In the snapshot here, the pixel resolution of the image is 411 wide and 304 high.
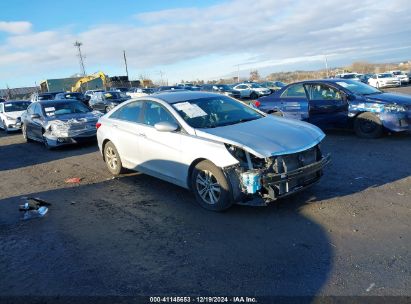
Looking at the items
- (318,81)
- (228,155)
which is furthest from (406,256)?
(318,81)

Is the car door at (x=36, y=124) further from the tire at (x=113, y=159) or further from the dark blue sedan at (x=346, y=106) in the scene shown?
the dark blue sedan at (x=346, y=106)

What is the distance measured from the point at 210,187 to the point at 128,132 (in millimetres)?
2304

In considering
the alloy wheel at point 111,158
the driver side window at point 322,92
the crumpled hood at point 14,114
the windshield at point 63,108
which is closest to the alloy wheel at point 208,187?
the alloy wheel at point 111,158

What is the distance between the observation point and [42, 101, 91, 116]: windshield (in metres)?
12.0

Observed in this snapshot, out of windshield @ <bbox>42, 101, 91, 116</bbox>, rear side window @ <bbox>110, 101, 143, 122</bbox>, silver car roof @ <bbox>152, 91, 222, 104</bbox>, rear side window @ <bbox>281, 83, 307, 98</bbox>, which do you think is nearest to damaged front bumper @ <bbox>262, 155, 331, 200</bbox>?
silver car roof @ <bbox>152, 91, 222, 104</bbox>

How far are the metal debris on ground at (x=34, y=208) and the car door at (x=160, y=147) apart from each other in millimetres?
1673

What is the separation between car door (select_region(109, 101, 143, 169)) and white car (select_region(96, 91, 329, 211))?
17 mm

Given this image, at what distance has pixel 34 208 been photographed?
5.81 m

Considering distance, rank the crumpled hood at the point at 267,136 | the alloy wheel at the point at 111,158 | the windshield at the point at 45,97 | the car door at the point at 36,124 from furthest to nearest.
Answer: the windshield at the point at 45,97, the car door at the point at 36,124, the alloy wheel at the point at 111,158, the crumpled hood at the point at 267,136

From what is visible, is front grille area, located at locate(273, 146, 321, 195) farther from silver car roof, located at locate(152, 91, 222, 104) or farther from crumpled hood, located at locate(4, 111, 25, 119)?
crumpled hood, located at locate(4, 111, 25, 119)

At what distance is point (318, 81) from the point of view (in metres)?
10.4

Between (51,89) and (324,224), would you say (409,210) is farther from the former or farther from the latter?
(51,89)

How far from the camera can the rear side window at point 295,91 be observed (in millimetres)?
10584

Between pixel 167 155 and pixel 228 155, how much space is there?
1.32m
